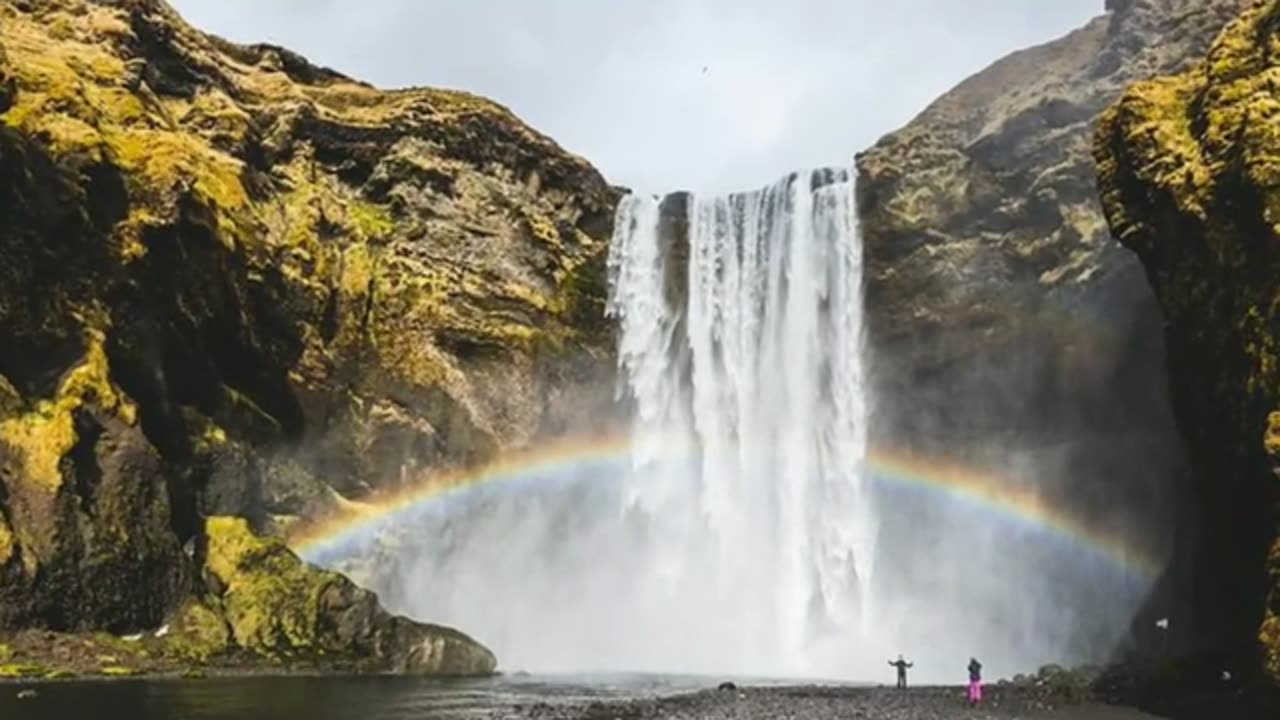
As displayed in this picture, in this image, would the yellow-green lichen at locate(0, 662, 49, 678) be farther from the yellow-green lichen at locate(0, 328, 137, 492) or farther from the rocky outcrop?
the rocky outcrop

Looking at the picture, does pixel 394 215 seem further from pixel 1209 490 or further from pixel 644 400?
pixel 1209 490

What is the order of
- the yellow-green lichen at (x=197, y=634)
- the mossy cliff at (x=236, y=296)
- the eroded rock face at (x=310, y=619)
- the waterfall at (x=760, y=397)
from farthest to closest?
1. the waterfall at (x=760, y=397)
2. the eroded rock face at (x=310, y=619)
3. the mossy cliff at (x=236, y=296)
4. the yellow-green lichen at (x=197, y=634)

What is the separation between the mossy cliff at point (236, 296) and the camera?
48.6 metres

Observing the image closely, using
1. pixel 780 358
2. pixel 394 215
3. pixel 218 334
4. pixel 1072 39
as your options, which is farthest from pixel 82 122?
pixel 1072 39

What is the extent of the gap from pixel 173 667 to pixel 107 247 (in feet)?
61.2

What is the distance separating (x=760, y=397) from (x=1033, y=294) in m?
15.3

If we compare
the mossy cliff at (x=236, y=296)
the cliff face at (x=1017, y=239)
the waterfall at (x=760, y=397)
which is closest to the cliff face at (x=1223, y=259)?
the cliff face at (x=1017, y=239)

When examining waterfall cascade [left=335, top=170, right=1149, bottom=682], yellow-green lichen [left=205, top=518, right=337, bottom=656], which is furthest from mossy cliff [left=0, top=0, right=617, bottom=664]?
waterfall cascade [left=335, top=170, right=1149, bottom=682]

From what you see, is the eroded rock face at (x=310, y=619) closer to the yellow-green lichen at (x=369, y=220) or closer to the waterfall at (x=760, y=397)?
the waterfall at (x=760, y=397)

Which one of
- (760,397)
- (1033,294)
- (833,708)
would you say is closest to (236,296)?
(760,397)

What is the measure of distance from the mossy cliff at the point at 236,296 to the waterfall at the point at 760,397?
457 cm

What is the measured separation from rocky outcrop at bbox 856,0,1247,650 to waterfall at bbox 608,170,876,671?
2.44m

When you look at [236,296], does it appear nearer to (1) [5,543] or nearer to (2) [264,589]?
(2) [264,589]

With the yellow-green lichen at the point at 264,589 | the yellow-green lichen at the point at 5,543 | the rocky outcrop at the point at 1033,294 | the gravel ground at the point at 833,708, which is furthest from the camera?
the rocky outcrop at the point at 1033,294
